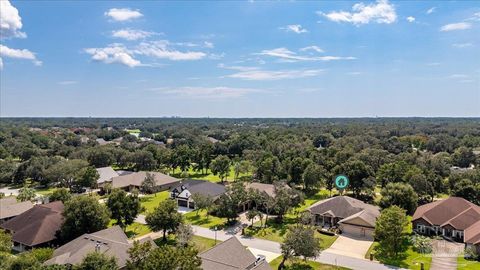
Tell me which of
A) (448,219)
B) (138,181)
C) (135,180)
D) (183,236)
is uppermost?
(183,236)

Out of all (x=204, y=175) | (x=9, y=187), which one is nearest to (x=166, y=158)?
(x=204, y=175)

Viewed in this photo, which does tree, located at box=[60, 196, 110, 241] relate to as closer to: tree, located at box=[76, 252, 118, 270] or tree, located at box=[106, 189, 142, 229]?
tree, located at box=[106, 189, 142, 229]

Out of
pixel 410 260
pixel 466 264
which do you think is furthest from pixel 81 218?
pixel 466 264

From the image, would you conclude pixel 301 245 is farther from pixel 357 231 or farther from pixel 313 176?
pixel 313 176

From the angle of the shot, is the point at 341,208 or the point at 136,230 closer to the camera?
the point at 136,230

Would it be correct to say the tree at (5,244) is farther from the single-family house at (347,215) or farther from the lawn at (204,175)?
the lawn at (204,175)

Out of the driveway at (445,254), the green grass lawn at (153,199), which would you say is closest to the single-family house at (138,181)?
the green grass lawn at (153,199)

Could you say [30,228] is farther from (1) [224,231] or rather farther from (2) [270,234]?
(2) [270,234]

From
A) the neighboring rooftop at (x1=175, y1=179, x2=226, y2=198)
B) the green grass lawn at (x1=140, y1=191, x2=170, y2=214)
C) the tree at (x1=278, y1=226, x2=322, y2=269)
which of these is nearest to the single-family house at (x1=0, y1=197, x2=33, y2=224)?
the green grass lawn at (x1=140, y1=191, x2=170, y2=214)
